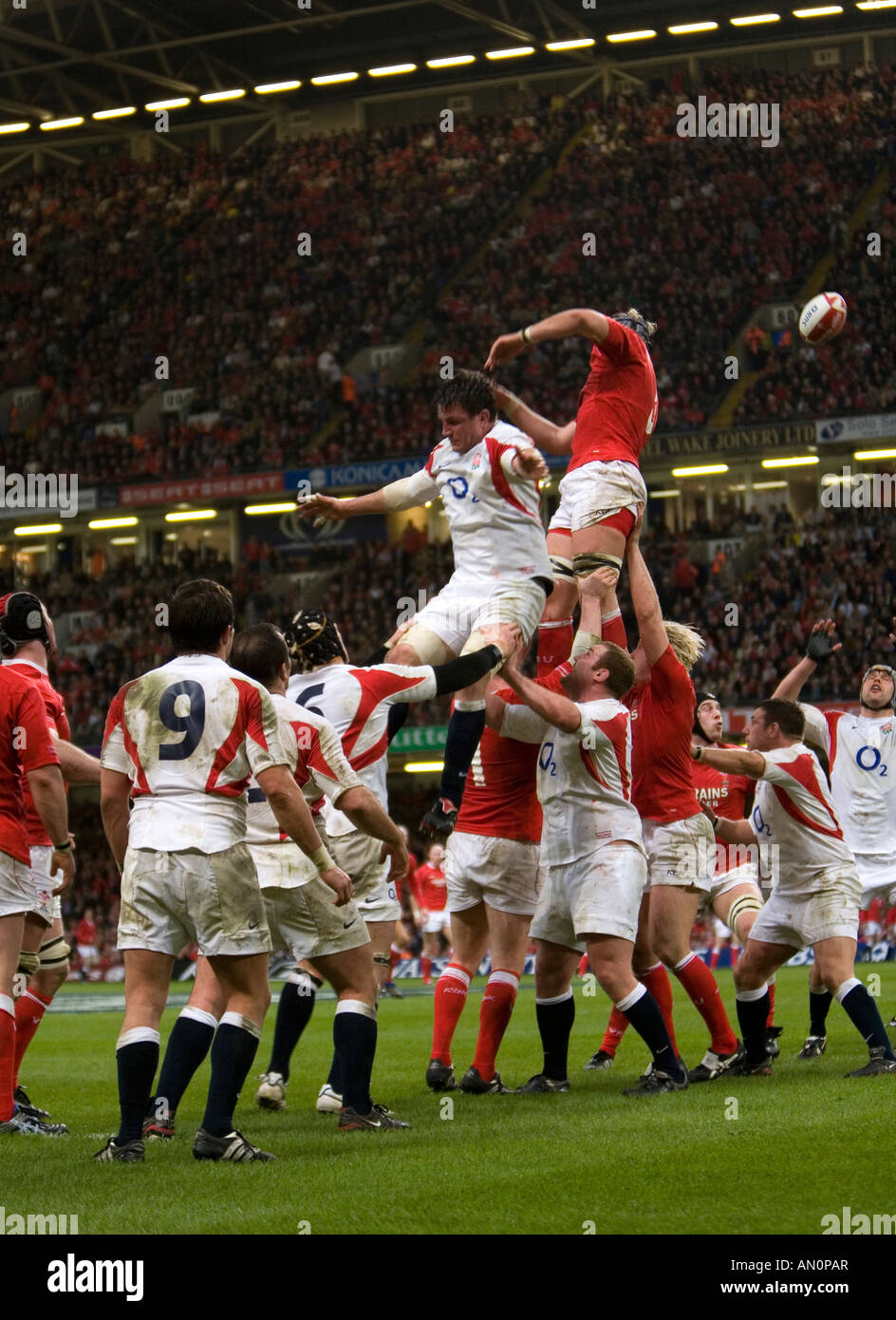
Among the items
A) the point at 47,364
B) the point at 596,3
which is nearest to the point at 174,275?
the point at 47,364

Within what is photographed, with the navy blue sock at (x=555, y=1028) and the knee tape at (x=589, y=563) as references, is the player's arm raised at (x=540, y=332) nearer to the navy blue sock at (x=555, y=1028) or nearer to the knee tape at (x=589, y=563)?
the knee tape at (x=589, y=563)

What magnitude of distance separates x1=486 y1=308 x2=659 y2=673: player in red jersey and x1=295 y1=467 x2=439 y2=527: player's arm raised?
65 cm

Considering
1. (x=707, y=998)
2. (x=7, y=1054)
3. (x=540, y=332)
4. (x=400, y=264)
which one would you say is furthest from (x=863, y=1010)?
(x=400, y=264)

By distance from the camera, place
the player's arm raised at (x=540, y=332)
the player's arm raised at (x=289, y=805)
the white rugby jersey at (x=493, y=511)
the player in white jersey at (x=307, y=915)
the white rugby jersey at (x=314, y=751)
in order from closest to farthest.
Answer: the player's arm raised at (x=289, y=805)
the player in white jersey at (x=307, y=915)
the white rugby jersey at (x=314, y=751)
the player's arm raised at (x=540, y=332)
the white rugby jersey at (x=493, y=511)

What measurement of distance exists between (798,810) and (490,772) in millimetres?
1799

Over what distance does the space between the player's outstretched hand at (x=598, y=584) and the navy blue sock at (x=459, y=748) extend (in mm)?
947

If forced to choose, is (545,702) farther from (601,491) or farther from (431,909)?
(431,909)

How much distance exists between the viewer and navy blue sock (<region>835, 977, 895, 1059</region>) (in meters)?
8.73

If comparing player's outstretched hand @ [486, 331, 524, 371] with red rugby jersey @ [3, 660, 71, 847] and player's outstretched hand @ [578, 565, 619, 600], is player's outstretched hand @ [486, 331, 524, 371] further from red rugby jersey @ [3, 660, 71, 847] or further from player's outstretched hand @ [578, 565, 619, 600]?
red rugby jersey @ [3, 660, 71, 847]

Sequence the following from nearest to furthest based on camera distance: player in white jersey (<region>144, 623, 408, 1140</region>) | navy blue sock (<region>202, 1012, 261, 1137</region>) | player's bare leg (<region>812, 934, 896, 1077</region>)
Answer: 1. navy blue sock (<region>202, 1012, 261, 1137</region>)
2. player in white jersey (<region>144, 623, 408, 1140</region>)
3. player's bare leg (<region>812, 934, 896, 1077</region>)

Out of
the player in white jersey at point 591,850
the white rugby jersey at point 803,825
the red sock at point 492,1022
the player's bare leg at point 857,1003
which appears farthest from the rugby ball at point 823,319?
the red sock at point 492,1022

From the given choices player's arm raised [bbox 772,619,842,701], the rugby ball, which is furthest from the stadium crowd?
player's arm raised [bbox 772,619,842,701]

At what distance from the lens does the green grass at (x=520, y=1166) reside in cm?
537

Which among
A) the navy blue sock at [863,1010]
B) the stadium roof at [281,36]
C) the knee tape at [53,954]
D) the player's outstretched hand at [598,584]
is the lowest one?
the navy blue sock at [863,1010]
